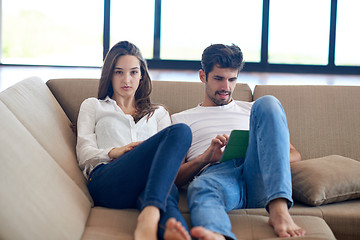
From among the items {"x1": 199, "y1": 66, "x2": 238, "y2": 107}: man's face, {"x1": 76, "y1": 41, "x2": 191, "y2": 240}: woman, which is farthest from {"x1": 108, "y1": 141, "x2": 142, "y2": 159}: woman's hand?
{"x1": 199, "y1": 66, "x2": 238, "y2": 107}: man's face

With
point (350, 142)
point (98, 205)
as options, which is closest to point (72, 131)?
point (98, 205)

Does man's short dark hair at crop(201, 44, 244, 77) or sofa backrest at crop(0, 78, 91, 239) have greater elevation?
man's short dark hair at crop(201, 44, 244, 77)

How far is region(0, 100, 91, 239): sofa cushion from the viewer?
131cm

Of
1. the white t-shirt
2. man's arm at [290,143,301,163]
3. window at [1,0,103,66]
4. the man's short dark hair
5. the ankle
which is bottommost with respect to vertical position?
the ankle

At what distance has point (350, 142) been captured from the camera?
2.29m

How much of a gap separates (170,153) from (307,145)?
0.92m

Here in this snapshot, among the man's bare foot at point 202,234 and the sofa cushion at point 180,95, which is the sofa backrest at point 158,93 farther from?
the man's bare foot at point 202,234

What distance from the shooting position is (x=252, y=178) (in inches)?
72.9

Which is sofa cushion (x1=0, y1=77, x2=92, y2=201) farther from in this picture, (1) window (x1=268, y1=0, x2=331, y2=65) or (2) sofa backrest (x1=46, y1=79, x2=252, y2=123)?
(1) window (x1=268, y1=0, x2=331, y2=65)

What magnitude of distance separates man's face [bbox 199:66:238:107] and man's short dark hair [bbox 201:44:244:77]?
2 cm

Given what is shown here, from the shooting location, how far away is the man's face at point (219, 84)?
7.16 ft

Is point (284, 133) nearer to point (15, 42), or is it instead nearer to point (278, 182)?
point (278, 182)

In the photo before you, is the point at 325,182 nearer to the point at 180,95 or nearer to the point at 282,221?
the point at 282,221

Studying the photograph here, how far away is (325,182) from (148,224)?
0.80 m
